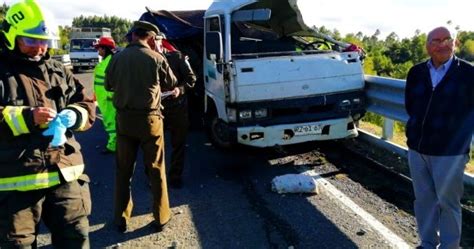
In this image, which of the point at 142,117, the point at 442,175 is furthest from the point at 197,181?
the point at 442,175

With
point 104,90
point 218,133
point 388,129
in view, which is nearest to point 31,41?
point 218,133

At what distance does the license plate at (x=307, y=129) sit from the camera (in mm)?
5763

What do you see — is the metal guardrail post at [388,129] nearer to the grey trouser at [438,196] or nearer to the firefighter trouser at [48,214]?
the grey trouser at [438,196]

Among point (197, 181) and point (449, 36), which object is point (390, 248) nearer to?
point (449, 36)

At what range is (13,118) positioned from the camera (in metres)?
2.44

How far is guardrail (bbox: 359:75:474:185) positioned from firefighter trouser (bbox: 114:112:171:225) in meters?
3.12

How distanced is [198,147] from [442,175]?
4543 mm

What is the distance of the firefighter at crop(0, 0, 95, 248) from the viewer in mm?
2510

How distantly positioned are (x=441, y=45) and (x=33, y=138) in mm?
2820

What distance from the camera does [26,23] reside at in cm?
250

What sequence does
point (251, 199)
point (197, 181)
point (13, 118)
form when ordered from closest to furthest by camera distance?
point (13, 118) < point (251, 199) < point (197, 181)

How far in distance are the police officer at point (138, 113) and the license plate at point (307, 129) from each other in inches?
80.2

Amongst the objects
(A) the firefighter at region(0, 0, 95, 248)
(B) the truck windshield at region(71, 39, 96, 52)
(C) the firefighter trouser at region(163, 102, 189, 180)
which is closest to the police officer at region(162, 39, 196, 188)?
(C) the firefighter trouser at region(163, 102, 189, 180)

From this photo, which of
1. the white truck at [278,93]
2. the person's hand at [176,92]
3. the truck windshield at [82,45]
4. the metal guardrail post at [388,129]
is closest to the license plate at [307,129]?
the white truck at [278,93]
